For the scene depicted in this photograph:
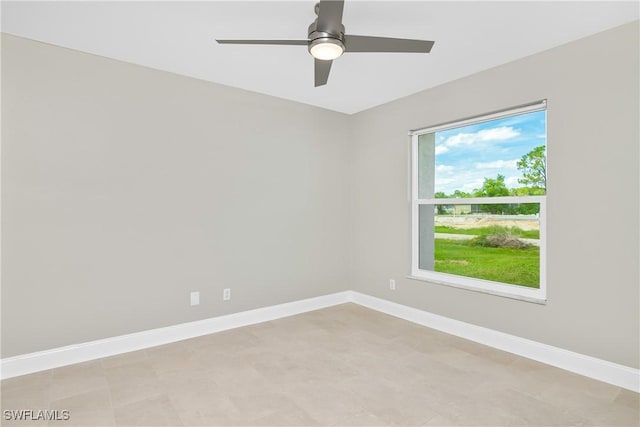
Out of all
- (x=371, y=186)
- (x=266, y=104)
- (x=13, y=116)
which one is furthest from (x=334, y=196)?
(x=13, y=116)

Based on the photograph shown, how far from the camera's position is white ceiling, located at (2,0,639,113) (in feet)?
7.18

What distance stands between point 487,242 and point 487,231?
13 cm

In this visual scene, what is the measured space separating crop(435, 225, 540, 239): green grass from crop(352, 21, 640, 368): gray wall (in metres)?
0.32

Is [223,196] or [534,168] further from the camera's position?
[223,196]

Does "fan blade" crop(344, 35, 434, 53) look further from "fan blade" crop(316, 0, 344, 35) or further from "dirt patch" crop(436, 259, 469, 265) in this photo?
"dirt patch" crop(436, 259, 469, 265)

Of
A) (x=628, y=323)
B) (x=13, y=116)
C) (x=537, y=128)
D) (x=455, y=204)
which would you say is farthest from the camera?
(x=455, y=204)

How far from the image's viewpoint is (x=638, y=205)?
235 centimetres

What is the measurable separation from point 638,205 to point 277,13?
268 centimetres

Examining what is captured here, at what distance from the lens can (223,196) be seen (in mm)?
3518

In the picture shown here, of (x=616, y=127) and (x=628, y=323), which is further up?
(x=616, y=127)

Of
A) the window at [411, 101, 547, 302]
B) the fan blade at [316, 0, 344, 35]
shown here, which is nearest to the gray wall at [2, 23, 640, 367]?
the window at [411, 101, 547, 302]

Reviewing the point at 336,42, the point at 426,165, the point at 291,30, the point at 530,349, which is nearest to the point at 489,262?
the point at 530,349

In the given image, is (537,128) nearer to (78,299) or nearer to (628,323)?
(628,323)

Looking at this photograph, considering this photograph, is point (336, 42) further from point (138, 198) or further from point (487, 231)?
point (487, 231)
